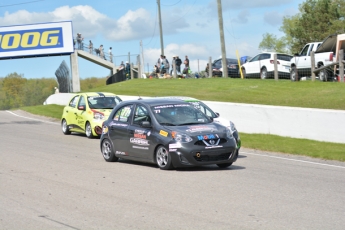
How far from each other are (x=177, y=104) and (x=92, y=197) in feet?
15.3

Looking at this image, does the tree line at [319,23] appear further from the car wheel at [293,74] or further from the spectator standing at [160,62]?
the car wheel at [293,74]

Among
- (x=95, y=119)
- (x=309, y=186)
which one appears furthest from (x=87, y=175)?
(x=95, y=119)

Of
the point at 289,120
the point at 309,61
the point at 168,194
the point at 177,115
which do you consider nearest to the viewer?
the point at 168,194

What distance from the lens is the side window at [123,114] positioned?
48.1 feet

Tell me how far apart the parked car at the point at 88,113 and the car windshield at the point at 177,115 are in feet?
25.1

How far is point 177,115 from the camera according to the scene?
13.8m

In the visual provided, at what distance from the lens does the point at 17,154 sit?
54.5 feet

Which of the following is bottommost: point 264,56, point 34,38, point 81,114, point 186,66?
point 81,114

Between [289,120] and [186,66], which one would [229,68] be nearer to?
[186,66]

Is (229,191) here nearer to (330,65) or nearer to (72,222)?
(72,222)

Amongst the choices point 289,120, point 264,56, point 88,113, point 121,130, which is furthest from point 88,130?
point 264,56

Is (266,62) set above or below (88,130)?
above

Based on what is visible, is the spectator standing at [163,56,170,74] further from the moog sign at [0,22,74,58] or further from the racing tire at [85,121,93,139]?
the racing tire at [85,121,93,139]

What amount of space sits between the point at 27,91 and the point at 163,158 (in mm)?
64016
